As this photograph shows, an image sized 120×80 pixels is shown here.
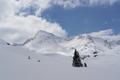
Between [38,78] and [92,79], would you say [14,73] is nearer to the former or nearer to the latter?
[38,78]

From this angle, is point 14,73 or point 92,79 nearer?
point 14,73

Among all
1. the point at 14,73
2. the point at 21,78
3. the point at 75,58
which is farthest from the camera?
the point at 75,58

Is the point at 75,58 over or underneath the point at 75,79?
over

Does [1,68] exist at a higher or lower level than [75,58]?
lower

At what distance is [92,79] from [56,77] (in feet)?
9.69

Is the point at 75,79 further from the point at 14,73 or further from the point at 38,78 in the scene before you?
the point at 14,73

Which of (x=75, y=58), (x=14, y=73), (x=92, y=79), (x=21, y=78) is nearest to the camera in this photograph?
(x=21, y=78)

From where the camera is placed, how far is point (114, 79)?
2497cm

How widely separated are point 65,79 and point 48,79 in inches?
60.1

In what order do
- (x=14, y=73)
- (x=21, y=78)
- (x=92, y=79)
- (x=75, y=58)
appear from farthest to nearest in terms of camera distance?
1. (x=75, y=58)
2. (x=92, y=79)
3. (x=14, y=73)
4. (x=21, y=78)

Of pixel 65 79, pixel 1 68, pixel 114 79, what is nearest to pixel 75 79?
pixel 65 79

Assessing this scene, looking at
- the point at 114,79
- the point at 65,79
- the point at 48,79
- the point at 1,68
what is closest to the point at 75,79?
the point at 65,79

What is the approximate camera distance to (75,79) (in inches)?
906

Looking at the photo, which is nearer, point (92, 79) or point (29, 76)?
point (29, 76)
